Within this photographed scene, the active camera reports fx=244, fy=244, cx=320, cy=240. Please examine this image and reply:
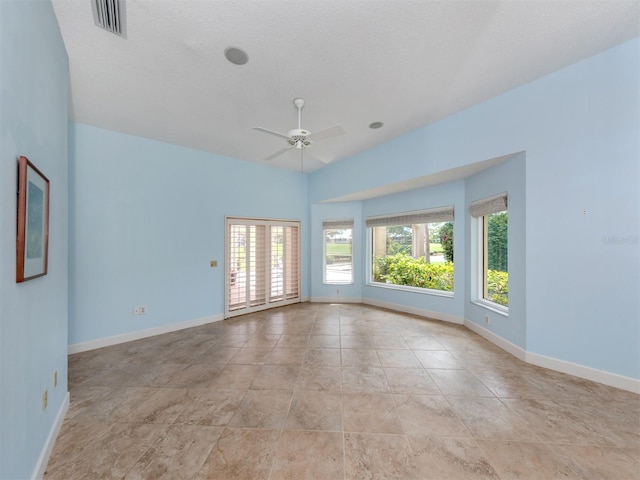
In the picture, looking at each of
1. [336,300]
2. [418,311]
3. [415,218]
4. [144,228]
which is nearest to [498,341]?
[418,311]

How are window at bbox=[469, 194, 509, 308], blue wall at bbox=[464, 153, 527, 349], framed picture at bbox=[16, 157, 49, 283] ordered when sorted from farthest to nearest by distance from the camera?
window at bbox=[469, 194, 509, 308] → blue wall at bbox=[464, 153, 527, 349] → framed picture at bbox=[16, 157, 49, 283]

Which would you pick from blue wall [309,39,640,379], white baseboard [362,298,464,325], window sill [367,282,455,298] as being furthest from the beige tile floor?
window sill [367,282,455,298]

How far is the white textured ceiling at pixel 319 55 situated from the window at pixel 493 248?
1445mm

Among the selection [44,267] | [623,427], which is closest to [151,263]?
[44,267]

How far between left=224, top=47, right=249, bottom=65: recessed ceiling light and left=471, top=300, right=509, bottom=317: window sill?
418 cm

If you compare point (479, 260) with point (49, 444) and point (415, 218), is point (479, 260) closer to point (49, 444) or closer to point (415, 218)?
point (415, 218)

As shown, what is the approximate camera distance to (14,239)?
4.03 feet

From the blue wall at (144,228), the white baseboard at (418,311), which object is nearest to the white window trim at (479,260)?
the white baseboard at (418,311)

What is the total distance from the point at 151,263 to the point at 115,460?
2.79 m

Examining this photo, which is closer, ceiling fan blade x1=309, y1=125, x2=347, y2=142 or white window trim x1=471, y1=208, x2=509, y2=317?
ceiling fan blade x1=309, y1=125, x2=347, y2=142

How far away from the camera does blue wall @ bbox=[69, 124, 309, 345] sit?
131 inches

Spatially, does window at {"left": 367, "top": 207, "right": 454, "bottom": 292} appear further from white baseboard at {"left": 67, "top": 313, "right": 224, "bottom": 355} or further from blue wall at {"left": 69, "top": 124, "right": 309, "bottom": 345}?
white baseboard at {"left": 67, "top": 313, "right": 224, "bottom": 355}

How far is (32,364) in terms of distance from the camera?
1.44 meters

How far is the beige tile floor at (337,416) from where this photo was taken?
5.12 feet
